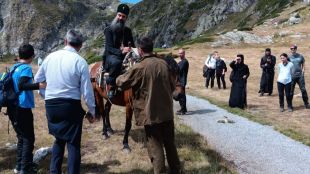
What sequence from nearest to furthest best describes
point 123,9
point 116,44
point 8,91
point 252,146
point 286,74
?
point 8,91 → point 123,9 → point 116,44 → point 252,146 → point 286,74

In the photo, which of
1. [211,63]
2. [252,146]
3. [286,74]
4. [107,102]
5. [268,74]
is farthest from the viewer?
[211,63]

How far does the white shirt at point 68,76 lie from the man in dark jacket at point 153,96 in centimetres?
81

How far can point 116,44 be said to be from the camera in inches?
436

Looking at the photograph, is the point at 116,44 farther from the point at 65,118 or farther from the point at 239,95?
the point at 239,95

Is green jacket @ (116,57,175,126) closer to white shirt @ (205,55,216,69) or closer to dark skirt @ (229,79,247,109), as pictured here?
dark skirt @ (229,79,247,109)

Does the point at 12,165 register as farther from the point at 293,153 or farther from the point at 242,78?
the point at 242,78

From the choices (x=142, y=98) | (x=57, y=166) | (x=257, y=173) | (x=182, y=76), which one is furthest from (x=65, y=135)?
(x=182, y=76)

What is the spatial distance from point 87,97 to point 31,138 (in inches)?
79.0

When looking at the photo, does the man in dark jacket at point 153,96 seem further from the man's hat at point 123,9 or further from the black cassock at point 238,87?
the black cassock at point 238,87

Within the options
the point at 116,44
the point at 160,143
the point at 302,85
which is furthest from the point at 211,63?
the point at 160,143

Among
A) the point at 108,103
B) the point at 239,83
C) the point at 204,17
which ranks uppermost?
the point at 204,17

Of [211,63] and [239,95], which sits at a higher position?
[211,63]

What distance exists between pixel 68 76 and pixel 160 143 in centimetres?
202

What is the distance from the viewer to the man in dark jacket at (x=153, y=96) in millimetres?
7785
